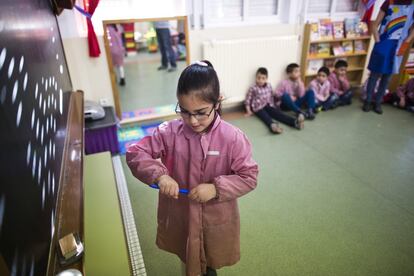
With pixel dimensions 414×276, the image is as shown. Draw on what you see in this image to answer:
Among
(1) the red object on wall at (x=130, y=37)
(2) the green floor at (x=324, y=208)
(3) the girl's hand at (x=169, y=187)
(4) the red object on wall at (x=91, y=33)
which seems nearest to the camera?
(3) the girl's hand at (x=169, y=187)

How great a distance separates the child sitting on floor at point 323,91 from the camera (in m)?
3.62

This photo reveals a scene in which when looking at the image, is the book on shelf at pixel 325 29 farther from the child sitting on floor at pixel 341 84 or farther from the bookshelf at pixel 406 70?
the bookshelf at pixel 406 70

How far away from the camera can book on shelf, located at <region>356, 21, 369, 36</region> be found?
3809 mm

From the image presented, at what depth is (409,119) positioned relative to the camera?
3.30m

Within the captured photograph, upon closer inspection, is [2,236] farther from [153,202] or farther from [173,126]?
[153,202]

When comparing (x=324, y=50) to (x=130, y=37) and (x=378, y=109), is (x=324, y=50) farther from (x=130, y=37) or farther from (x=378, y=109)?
(x=130, y=37)

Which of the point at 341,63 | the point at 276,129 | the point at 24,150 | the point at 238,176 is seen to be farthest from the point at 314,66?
the point at 24,150

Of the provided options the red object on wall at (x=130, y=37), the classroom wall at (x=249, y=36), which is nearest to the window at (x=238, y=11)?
the classroom wall at (x=249, y=36)

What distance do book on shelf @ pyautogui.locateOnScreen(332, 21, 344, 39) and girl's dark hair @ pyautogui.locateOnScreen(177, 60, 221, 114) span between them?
11.5ft

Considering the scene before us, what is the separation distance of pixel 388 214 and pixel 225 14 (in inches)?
105

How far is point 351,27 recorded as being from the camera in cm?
378

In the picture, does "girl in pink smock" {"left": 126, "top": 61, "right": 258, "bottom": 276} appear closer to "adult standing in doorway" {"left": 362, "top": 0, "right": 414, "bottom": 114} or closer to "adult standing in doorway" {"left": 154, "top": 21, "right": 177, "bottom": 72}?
"adult standing in doorway" {"left": 362, "top": 0, "right": 414, "bottom": 114}

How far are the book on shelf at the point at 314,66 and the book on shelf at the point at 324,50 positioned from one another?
106mm

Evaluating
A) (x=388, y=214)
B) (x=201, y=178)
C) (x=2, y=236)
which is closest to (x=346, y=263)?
(x=388, y=214)
